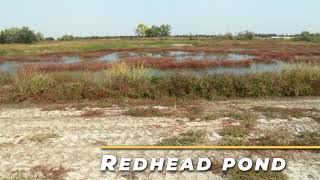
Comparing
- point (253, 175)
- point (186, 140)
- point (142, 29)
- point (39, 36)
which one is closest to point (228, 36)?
point (142, 29)

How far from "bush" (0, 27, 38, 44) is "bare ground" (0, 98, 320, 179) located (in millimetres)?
68960

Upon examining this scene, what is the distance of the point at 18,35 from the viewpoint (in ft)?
228

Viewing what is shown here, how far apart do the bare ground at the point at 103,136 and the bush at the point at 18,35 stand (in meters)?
69.0

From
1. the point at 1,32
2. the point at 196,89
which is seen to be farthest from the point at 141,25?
the point at 196,89

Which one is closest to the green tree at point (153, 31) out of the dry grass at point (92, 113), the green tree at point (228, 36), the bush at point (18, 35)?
the green tree at point (228, 36)

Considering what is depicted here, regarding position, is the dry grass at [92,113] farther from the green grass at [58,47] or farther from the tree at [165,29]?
the tree at [165,29]

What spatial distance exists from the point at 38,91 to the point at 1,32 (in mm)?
72965

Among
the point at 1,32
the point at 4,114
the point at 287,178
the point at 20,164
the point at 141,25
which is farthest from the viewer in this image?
the point at 141,25

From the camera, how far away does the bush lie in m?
69.2

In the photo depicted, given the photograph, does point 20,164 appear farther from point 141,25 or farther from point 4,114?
point 141,25

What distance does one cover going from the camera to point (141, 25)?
112188 millimetres

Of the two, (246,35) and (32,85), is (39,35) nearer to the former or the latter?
(246,35)

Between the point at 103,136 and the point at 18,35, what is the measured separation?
73412 millimetres

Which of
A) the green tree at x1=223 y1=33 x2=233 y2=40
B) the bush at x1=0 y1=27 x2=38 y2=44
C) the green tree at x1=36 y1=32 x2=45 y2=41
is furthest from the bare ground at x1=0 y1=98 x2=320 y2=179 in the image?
the green tree at x1=223 y1=33 x2=233 y2=40
